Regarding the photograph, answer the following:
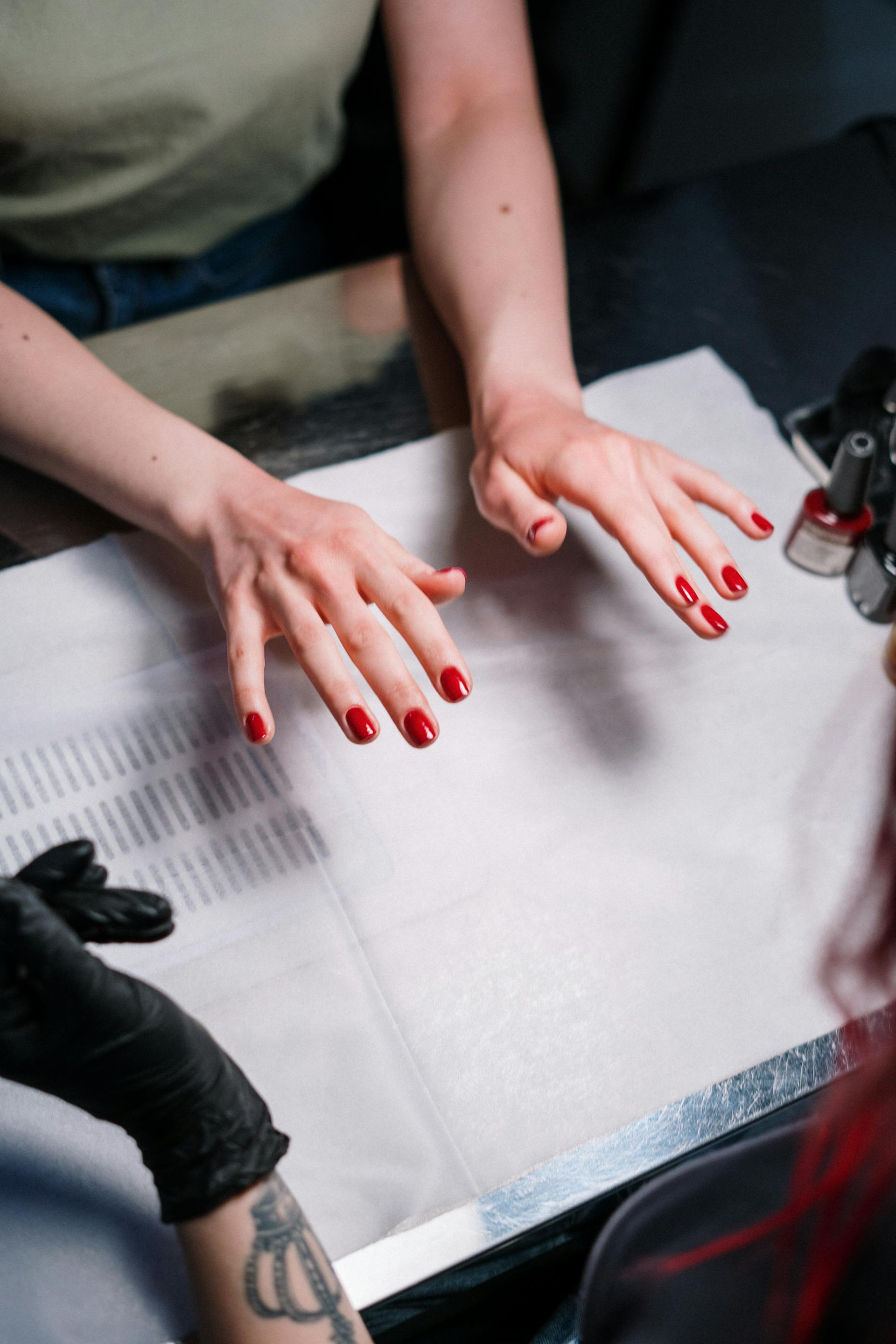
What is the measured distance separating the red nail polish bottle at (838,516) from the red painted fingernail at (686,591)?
0.15 metres

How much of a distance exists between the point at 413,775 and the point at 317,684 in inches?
3.5

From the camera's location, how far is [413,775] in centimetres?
59

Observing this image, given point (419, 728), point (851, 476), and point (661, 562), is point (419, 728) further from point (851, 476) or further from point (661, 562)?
point (851, 476)

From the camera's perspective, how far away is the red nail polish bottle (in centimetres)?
63

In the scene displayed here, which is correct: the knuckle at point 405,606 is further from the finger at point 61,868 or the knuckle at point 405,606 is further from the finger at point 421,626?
the finger at point 61,868

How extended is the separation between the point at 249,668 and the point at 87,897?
0.15 metres

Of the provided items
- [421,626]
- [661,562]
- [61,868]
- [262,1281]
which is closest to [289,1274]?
[262,1281]

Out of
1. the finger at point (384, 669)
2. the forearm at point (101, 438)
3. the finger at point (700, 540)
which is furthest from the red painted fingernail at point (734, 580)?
the forearm at point (101, 438)

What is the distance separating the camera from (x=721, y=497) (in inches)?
24.7

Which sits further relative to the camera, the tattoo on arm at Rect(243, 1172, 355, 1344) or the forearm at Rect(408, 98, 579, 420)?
the forearm at Rect(408, 98, 579, 420)

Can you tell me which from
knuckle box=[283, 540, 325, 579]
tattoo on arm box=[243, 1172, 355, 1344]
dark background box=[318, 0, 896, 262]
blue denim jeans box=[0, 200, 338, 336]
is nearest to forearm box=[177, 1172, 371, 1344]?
tattoo on arm box=[243, 1172, 355, 1344]

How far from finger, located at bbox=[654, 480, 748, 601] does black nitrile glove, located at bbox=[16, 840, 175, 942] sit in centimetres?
39

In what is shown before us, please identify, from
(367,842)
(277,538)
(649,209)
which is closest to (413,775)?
(367,842)

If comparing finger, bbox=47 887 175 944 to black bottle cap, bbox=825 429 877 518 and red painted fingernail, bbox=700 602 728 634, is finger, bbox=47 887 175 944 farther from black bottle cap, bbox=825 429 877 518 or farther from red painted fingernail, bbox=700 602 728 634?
black bottle cap, bbox=825 429 877 518
